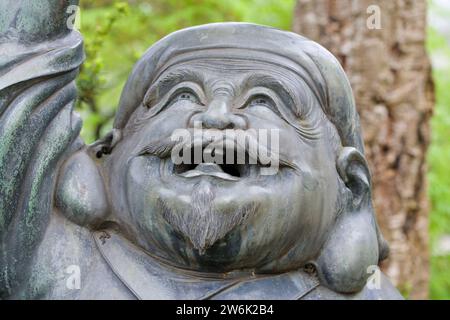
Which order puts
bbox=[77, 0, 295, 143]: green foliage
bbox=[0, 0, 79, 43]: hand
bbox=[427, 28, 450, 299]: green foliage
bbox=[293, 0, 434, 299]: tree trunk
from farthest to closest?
1. bbox=[77, 0, 295, 143]: green foliage
2. bbox=[427, 28, 450, 299]: green foliage
3. bbox=[293, 0, 434, 299]: tree trunk
4. bbox=[0, 0, 79, 43]: hand

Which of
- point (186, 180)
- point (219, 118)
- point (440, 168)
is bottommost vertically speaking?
point (440, 168)

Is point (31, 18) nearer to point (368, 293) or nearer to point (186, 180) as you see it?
point (186, 180)

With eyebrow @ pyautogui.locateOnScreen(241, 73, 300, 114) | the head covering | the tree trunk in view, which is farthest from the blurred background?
eyebrow @ pyautogui.locateOnScreen(241, 73, 300, 114)

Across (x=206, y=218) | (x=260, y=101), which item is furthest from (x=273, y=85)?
(x=206, y=218)

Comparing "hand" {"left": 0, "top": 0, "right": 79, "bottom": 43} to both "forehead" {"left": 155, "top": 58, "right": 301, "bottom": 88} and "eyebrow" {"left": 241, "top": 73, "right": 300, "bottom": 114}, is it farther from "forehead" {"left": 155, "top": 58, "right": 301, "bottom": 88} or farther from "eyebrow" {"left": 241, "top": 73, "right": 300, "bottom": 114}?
"eyebrow" {"left": 241, "top": 73, "right": 300, "bottom": 114}

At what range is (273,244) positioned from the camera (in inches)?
97.8

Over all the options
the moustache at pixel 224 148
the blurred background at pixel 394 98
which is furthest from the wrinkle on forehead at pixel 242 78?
the blurred background at pixel 394 98

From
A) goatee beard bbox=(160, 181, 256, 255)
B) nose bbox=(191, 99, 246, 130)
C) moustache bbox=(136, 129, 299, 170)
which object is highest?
nose bbox=(191, 99, 246, 130)

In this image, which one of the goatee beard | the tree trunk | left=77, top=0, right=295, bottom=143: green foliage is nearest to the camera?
the goatee beard

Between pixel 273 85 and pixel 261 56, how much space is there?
110mm

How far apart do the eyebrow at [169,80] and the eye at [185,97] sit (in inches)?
1.6

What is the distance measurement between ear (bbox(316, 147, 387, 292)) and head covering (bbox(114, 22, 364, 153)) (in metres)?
0.11

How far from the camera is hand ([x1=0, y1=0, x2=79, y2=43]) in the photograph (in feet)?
8.13

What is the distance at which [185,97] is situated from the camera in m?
2.60
